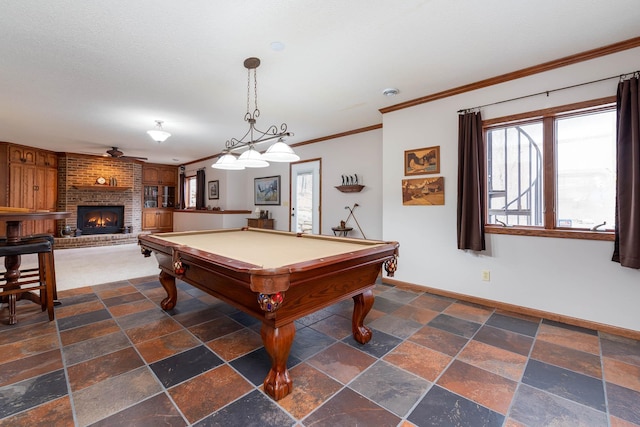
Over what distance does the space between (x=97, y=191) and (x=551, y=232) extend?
10.1m

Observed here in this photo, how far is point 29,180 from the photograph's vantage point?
22.1ft

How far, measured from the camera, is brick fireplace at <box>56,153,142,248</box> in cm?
741

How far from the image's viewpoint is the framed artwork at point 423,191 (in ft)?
11.5

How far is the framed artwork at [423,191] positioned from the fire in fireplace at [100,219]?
846cm

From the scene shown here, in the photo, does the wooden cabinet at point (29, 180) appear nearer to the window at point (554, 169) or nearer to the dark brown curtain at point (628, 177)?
the window at point (554, 169)

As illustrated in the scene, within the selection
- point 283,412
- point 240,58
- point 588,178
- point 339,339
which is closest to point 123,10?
point 240,58

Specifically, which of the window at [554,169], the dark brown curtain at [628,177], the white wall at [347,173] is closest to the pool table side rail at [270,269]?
the window at [554,169]

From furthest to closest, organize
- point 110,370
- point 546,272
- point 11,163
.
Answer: point 11,163
point 546,272
point 110,370

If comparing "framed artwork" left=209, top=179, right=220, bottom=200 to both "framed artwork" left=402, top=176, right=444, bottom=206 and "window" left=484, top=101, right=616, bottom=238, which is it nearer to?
"framed artwork" left=402, top=176, right=444, bottom=206

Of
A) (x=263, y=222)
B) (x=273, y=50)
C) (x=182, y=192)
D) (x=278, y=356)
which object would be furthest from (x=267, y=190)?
(x=278, y=356)

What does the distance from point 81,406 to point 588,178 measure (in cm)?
431

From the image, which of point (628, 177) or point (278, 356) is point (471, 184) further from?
point (278, 356)

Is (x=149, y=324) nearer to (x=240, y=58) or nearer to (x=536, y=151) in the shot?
(x=240, y=58)

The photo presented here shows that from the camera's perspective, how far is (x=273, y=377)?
5.60 ft
